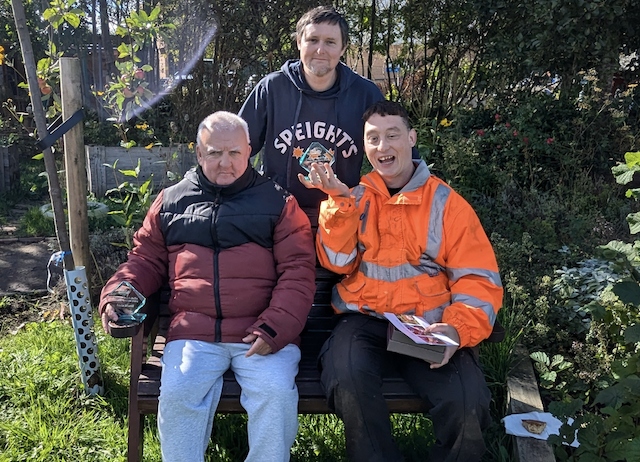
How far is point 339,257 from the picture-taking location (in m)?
2.58

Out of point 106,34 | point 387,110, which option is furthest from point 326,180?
point 106,34

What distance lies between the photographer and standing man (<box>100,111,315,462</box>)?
2.27m

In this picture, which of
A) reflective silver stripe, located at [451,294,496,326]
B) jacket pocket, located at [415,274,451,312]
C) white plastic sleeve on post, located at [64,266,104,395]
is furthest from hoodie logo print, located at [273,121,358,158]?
white plastic sleeve on post, located at [64,266,104,395]

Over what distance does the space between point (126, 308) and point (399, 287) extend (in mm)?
1156

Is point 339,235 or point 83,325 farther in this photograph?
point 83,325

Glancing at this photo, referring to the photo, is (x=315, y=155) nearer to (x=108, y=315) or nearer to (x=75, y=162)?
(x=108, y=315)

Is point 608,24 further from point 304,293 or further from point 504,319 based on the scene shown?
point 304,293

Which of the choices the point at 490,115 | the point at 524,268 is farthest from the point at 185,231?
the point at 490,115

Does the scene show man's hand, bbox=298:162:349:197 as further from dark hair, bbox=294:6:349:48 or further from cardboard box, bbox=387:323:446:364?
dark hair, bbox=294:6:349:48

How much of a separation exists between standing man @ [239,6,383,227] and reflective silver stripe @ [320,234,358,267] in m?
0.58

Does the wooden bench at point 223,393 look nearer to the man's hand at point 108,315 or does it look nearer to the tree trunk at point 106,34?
the man's hand at point 108,315

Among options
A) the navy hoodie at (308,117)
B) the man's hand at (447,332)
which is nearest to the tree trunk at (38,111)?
the navy hoodie at (308,117)

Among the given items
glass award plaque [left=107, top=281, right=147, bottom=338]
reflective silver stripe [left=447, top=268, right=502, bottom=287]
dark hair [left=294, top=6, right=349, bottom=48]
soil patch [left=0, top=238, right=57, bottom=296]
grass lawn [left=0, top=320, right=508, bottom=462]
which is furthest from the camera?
soil patch [left=0, top=238, right=57, bottom=296]

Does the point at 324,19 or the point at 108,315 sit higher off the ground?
the point at 324,19
